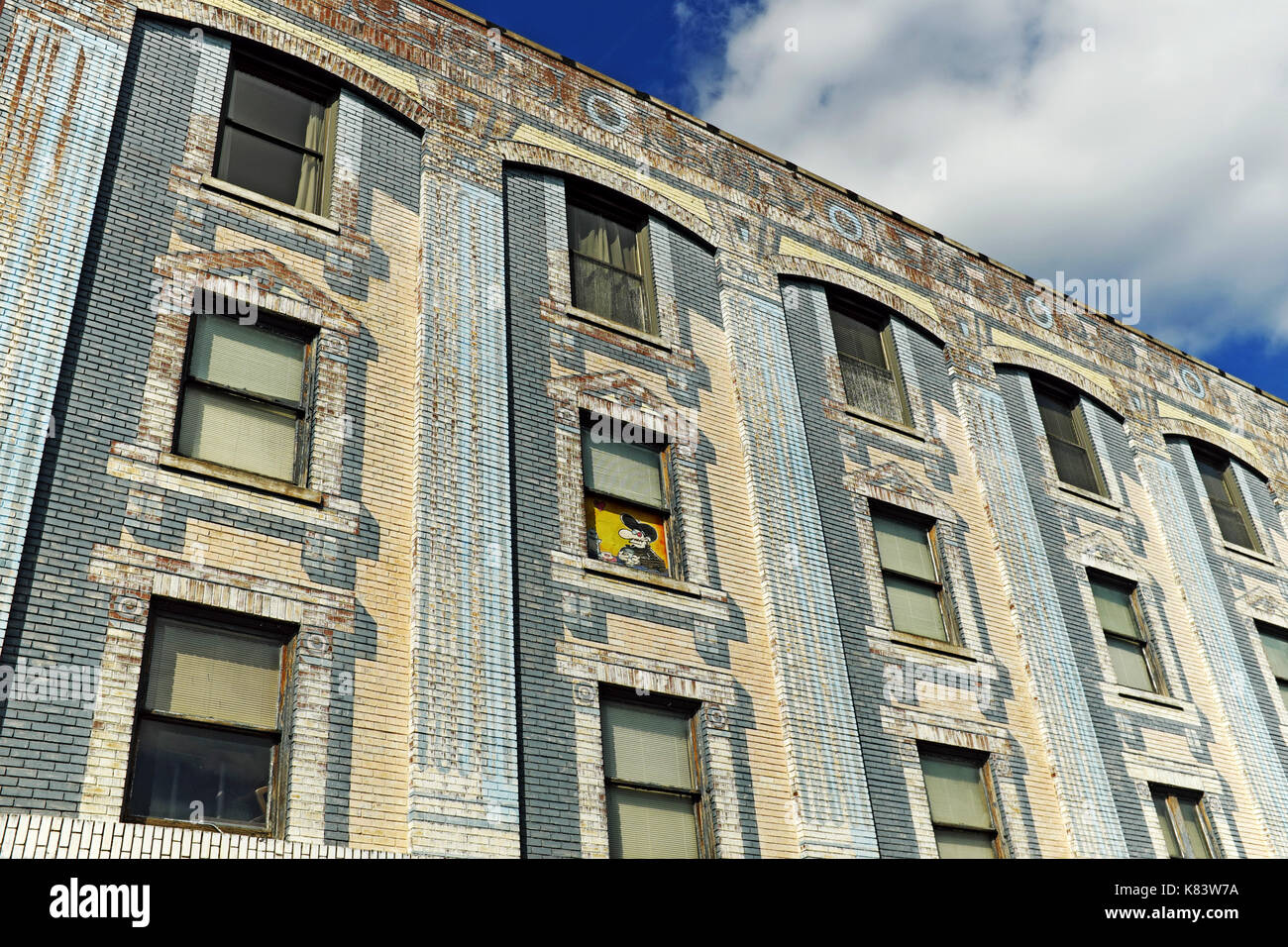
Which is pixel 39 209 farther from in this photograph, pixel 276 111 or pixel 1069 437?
pixel 1069 437

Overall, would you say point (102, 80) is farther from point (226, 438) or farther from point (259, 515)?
point (259, 515)

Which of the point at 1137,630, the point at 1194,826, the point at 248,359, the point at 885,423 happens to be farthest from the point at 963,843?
the point at 248,359

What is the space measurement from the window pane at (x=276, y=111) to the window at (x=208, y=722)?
649 centimetres

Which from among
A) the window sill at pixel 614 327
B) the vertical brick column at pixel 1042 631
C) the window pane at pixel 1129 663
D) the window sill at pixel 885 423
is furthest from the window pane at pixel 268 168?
the window pane at pixel 1129 663

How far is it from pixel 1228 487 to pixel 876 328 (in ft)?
29.2

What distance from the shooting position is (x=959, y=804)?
14.3m

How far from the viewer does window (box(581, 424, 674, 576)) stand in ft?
44.1

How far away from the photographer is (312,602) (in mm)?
10883

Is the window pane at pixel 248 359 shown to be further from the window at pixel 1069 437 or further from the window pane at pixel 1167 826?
the window at pixel 1069 437

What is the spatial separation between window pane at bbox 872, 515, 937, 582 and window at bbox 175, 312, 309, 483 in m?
7.86

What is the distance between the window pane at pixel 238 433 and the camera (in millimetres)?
11297
